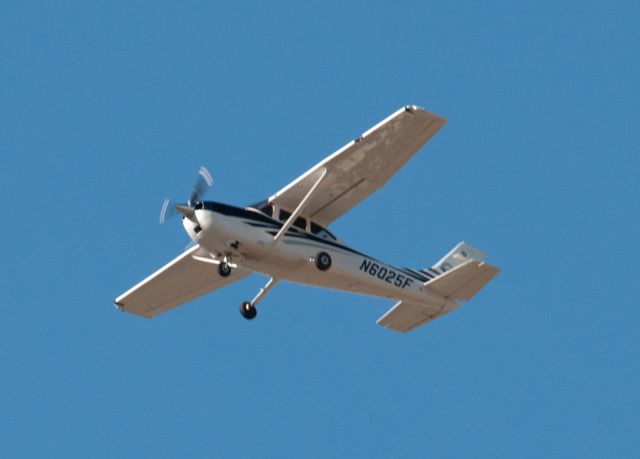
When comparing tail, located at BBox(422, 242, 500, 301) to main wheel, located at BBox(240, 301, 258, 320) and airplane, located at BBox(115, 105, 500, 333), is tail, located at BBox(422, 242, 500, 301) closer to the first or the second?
airplane, located at BBox(115, 105, 500, 333)

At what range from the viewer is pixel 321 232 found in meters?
27.1

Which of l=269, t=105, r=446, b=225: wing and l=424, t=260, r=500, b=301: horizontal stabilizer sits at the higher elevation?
l=269, t=105, r=446, b=225: wing

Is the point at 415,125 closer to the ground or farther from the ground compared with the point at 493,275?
farther from the ground

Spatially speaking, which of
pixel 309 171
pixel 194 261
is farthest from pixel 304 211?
pixel 194 261

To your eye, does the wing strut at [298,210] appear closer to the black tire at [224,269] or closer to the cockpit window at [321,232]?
the cockpit window at [321,232]

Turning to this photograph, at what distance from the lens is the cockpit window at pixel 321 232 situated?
2706cm

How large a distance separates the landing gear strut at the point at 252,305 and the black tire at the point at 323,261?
3.73 ft

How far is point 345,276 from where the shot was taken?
27094 mm

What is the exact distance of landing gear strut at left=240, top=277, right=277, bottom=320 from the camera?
27141 mm

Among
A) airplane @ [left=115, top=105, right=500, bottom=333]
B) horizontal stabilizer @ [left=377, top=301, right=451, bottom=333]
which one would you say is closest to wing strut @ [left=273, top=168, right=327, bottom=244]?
airplane @ [left=115, top=105, right=500, bottom=333]

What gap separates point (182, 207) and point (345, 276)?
3.59m

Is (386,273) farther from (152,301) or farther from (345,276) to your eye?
(152,301)

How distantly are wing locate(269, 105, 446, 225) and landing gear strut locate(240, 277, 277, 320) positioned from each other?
1.55 m

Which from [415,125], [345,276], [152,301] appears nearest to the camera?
[415,125]
